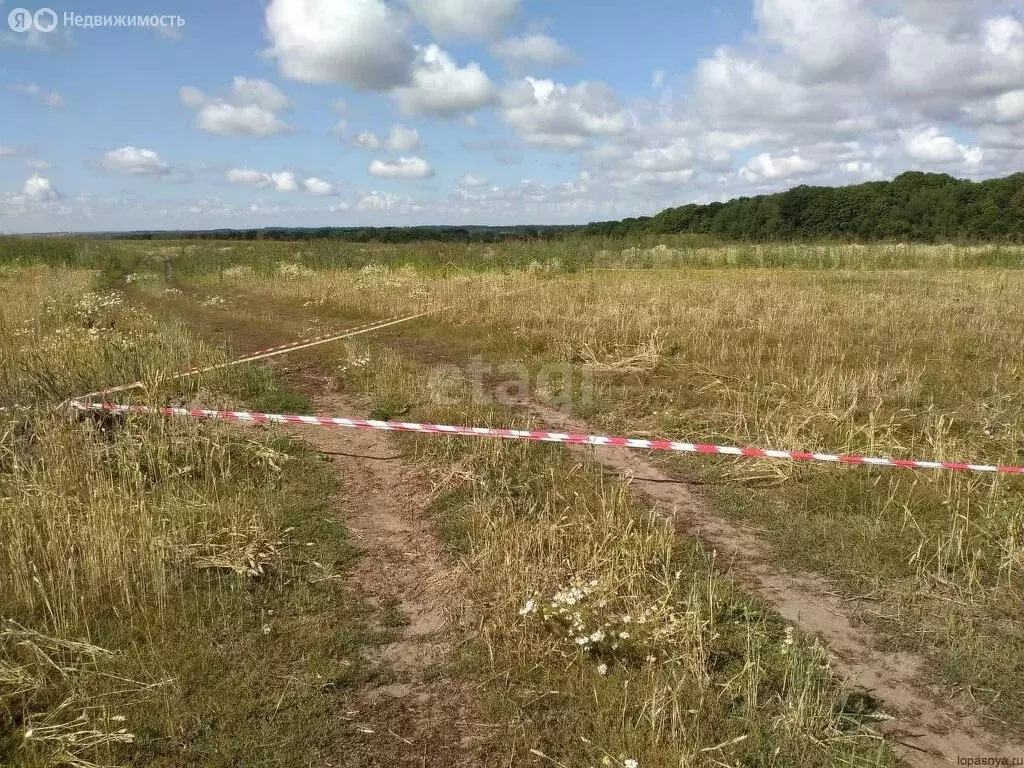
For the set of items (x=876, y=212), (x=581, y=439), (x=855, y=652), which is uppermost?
(x=876, y=212)

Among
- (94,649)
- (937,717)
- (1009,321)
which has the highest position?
(1009,321)

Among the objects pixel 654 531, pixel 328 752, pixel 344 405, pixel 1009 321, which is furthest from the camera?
pixel 1009 321

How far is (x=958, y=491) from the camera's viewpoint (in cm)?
511

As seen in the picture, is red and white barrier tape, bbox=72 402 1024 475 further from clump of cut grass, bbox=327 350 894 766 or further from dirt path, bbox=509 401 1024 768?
clump of cut grass, bbox=327 350 894 766

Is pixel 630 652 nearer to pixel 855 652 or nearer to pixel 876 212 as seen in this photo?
pixel 855 652

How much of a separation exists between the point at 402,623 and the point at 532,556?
0.90m

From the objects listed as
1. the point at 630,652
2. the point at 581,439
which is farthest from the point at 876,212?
the point at 630,652

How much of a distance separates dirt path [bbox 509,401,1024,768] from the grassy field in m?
0.10

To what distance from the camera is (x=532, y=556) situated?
13.6ft

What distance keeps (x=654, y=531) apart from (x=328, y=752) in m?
2.45

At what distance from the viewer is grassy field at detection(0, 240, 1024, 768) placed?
2945mm

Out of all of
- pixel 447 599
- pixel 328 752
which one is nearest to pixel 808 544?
pixel 447 599

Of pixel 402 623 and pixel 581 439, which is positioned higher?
pixel 581 439

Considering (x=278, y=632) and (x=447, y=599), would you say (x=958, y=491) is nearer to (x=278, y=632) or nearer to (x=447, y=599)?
(x=447, y=599)
